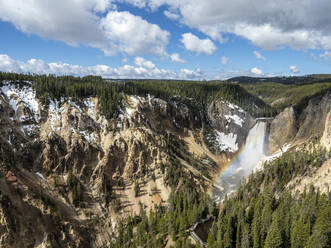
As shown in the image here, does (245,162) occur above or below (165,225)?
above

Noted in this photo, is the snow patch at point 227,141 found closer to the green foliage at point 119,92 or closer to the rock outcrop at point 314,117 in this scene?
the green foliage at point 119,92

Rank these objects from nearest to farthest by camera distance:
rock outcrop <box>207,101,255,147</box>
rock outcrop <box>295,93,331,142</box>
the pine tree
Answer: the pine tree
rock outcrop <box>295,93,331,142</box>
rock outcrop <box>207,101,255,147</box>

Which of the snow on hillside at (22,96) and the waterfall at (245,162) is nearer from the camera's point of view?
the snow on hillside at (22,96)

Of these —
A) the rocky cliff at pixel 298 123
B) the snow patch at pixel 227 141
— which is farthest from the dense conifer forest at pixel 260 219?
the rocky cliff at pixel 298 123

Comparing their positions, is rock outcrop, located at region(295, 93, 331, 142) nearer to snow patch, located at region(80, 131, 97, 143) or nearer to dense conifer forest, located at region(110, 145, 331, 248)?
dense conifer forest, located at region(110, 145, 331, 248)

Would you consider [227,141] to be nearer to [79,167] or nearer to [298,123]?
[298,123]

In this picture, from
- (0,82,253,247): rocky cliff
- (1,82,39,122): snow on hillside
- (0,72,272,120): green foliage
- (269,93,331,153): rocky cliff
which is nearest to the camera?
(0,82,253,247): rocky cliff

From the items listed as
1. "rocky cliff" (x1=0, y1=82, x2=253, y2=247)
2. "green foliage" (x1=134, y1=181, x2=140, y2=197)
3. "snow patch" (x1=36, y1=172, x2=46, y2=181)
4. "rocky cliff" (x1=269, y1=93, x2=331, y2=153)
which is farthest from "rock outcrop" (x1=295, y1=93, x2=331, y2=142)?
"snow patch" (x1=36, y1=172, x2=46, y2=181)

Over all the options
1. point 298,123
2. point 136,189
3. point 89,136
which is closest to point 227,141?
point 298,123
